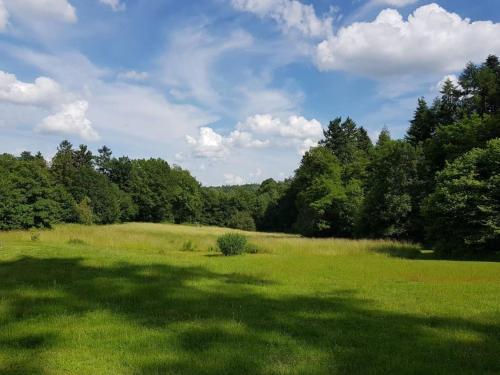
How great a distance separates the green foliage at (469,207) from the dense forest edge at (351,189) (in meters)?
0.07

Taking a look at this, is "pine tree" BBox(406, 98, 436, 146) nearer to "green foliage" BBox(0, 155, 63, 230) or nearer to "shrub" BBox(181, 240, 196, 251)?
"shrub" BBox(181, 240, 196, 251)

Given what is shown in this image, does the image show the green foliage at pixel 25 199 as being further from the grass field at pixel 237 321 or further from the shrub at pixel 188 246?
the grass field at pixel 237 321

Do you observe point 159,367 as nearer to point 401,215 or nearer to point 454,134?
point 401,215

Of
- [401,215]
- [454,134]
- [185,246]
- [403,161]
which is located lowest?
[185,246]

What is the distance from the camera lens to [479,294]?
42.4 feet

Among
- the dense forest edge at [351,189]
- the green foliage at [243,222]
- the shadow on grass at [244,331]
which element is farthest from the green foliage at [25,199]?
the green foliage at [243,222]

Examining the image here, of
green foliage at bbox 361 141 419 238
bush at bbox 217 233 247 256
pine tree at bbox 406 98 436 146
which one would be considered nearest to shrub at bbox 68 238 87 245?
bush at bbox 217 233 247 256

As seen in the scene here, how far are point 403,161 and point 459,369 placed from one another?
42.0 meters

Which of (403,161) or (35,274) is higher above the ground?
(403,161)

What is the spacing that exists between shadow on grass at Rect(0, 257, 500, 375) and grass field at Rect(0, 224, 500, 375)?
0.08 ft

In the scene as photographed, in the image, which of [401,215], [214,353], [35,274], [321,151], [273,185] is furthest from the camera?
[273,185]

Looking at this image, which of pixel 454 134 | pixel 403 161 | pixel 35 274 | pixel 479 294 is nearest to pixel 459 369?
pixel 479 294

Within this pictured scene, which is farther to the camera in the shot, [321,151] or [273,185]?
[273,185]

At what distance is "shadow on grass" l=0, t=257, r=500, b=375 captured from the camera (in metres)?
6.47
